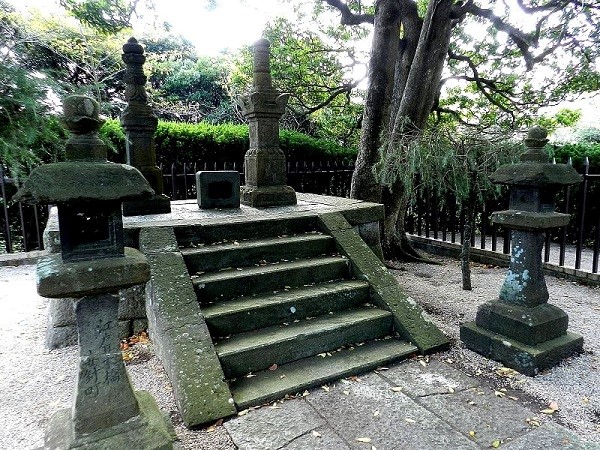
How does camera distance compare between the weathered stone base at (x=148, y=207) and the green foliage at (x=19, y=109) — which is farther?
the weathered stone base at (x=148, y=207)

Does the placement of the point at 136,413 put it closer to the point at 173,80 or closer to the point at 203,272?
the point at 203,272

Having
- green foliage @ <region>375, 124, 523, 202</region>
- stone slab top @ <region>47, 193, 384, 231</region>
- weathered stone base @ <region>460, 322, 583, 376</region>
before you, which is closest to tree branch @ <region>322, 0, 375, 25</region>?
green foliage @ <region>375, 124, 523, 202</region>

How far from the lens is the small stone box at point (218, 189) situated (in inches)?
219

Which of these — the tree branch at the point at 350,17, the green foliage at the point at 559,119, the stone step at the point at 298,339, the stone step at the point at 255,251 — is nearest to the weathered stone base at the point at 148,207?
the stone step at the point at 255,251

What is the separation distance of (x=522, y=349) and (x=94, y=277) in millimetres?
3184

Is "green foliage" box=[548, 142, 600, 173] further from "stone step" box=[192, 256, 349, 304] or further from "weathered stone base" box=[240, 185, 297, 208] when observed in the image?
"stone step" box=[192, 256, 349, 304]

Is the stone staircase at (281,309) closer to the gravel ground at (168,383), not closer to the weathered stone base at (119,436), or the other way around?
the gravel ground at (168,383)

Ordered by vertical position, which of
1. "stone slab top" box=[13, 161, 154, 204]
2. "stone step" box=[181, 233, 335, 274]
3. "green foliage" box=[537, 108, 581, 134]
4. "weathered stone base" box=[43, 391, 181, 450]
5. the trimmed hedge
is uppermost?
"green foliage" box=[537, 108, 581, 134]

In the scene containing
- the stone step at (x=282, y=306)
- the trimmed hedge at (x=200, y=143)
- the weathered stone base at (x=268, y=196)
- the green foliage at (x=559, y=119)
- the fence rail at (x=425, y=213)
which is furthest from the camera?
the green foliage at (x=559, y=119)

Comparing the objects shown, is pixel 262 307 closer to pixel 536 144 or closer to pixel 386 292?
pixel 386 292

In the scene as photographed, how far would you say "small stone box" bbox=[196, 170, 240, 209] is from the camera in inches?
219

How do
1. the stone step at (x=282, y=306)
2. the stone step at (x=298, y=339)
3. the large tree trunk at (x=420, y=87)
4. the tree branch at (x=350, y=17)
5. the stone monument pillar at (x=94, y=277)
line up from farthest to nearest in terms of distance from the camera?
the tree branch at (x=350, y=17)
the large tree trunk at (x=420, y=87)
the stone step at (x=282, y=306)
the stone step at (x=298, y=339)
the stone monument pillar at (x=94, y=277)

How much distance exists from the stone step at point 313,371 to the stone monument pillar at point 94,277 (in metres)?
0.75

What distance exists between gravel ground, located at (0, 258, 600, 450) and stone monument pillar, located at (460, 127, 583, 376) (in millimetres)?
144
